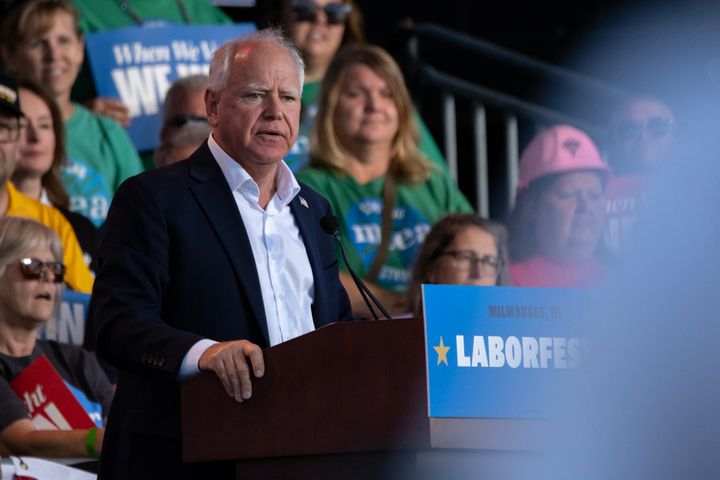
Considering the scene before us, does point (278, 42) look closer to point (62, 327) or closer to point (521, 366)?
point (521, 366)

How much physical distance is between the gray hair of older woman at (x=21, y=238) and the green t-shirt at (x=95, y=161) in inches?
45.5

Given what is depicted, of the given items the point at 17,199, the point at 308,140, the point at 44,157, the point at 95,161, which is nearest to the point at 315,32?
the point at 308,140

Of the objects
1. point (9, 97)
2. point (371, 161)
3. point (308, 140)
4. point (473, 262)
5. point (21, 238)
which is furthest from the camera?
point (308, 140)

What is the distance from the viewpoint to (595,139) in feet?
21.8

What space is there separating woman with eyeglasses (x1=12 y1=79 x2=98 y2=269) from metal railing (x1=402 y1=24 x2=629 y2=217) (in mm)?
2011

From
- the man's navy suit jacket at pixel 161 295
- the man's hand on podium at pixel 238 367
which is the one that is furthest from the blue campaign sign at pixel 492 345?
the man's navy suit jacket at pixel 161 295

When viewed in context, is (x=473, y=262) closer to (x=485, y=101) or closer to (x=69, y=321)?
(x=69, y=321)

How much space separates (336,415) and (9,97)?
2894mm

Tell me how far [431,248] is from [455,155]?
7.30ft

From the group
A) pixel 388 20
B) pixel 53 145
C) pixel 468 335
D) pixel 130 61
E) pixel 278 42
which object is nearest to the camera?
pixel 468 335

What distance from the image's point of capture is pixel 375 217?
18.0ft

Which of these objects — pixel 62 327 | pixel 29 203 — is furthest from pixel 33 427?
pixel 29 203

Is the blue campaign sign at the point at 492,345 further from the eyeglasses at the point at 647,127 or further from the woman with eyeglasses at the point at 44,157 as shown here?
the eyeglasses at the point at 647,127

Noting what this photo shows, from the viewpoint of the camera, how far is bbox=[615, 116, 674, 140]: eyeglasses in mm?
5488
